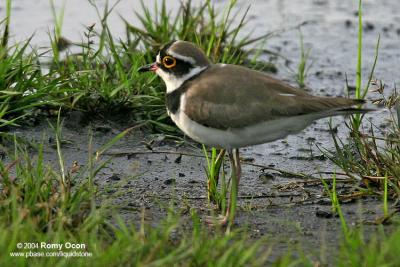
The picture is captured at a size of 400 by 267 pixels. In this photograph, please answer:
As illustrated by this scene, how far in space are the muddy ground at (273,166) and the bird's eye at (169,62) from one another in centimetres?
77

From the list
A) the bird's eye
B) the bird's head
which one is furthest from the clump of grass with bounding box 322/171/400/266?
the bird's eye

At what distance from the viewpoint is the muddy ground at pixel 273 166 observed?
5766mm

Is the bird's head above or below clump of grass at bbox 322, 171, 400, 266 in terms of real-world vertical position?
above

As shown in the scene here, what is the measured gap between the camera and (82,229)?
16.1ft

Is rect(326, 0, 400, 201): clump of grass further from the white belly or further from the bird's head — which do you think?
the bird's head

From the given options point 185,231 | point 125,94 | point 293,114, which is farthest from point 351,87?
point 185,231

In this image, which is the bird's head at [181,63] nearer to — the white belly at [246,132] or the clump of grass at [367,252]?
the white belly at [246,132]

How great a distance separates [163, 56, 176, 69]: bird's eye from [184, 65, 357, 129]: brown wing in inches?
13.0

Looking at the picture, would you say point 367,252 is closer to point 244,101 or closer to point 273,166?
point 244,101

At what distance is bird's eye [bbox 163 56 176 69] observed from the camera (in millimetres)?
6234

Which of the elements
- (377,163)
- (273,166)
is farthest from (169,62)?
(377,163)

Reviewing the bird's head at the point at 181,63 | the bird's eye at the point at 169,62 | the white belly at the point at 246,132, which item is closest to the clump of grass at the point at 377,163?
the white belly at the point at 246,132

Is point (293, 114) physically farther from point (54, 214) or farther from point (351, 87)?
point (351, 87)

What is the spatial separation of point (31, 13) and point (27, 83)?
13.7ft
